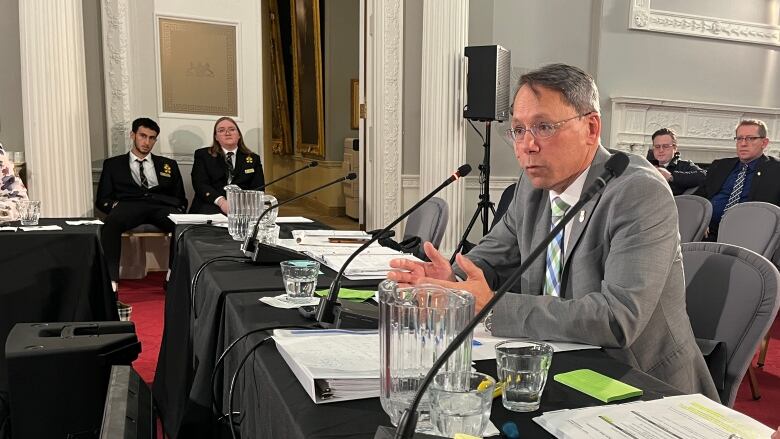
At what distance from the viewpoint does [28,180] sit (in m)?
4.36

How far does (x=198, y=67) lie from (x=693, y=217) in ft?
12.9

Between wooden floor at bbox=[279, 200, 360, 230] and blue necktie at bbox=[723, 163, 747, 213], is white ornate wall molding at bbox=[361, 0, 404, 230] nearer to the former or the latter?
wooden floor at bbox=[279, 200, 360, 230]

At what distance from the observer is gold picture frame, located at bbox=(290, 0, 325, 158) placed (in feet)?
27.2

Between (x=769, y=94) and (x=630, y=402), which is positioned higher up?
(x=769, y=94)

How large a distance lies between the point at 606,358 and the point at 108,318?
7.72ft

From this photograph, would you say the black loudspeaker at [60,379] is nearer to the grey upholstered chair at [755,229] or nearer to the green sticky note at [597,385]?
the green sticky note at [597,385]

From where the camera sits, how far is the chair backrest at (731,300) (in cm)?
137


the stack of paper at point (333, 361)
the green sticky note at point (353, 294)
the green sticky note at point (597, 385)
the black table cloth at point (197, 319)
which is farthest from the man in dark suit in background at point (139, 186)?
the green sticky note at point (597, 385)

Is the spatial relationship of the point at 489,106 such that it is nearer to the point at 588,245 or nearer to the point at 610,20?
the point at 610,20

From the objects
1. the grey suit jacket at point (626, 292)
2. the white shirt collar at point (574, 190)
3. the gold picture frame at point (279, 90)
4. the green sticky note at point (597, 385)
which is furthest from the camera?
the gold picture frame at point (279, 90)

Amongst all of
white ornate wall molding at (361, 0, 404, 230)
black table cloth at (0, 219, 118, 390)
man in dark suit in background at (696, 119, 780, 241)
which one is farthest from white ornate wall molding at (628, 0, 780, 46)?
black table cloth at (0, 219, 118, 390)

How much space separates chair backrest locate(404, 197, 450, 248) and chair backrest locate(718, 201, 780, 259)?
129 cm

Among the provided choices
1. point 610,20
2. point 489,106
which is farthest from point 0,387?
point 610,20

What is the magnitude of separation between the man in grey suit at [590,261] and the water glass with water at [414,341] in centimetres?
35
